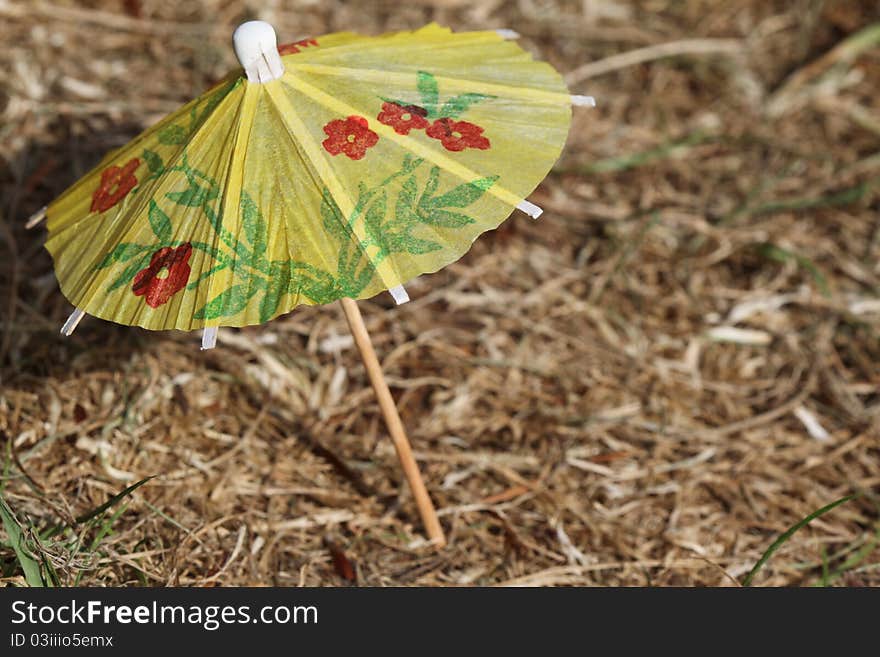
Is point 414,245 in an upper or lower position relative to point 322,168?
lower

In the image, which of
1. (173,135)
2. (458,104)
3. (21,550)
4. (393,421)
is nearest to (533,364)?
(393,421)

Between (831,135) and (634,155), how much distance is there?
84 centimetres

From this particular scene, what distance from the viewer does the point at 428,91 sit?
1.99 meters

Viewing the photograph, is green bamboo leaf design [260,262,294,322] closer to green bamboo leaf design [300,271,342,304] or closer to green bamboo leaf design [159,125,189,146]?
green bamboo leaf design [300,271,342,304]

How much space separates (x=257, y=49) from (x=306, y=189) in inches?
11.9

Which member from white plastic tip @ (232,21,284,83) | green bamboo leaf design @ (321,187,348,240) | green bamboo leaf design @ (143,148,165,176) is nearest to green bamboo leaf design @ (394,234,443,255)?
green bamboo leaf design @ (321,187,348,240)

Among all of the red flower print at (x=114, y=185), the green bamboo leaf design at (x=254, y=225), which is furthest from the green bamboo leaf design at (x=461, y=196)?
the red flower print at (x=114, y=185)

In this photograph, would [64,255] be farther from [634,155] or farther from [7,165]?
[634,155]

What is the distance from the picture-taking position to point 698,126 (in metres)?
3.77

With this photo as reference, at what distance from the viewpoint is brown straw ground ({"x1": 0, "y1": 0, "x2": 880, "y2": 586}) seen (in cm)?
254

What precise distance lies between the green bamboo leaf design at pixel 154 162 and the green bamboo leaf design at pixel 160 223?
109mm

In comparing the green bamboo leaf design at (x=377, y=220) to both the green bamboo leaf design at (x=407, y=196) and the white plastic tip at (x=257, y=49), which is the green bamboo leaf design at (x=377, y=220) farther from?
the white plastic tip at (x=257, y=49)

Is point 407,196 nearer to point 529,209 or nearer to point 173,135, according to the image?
point 529,209

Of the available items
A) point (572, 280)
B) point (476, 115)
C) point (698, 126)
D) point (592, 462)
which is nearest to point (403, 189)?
point (476, 115)
